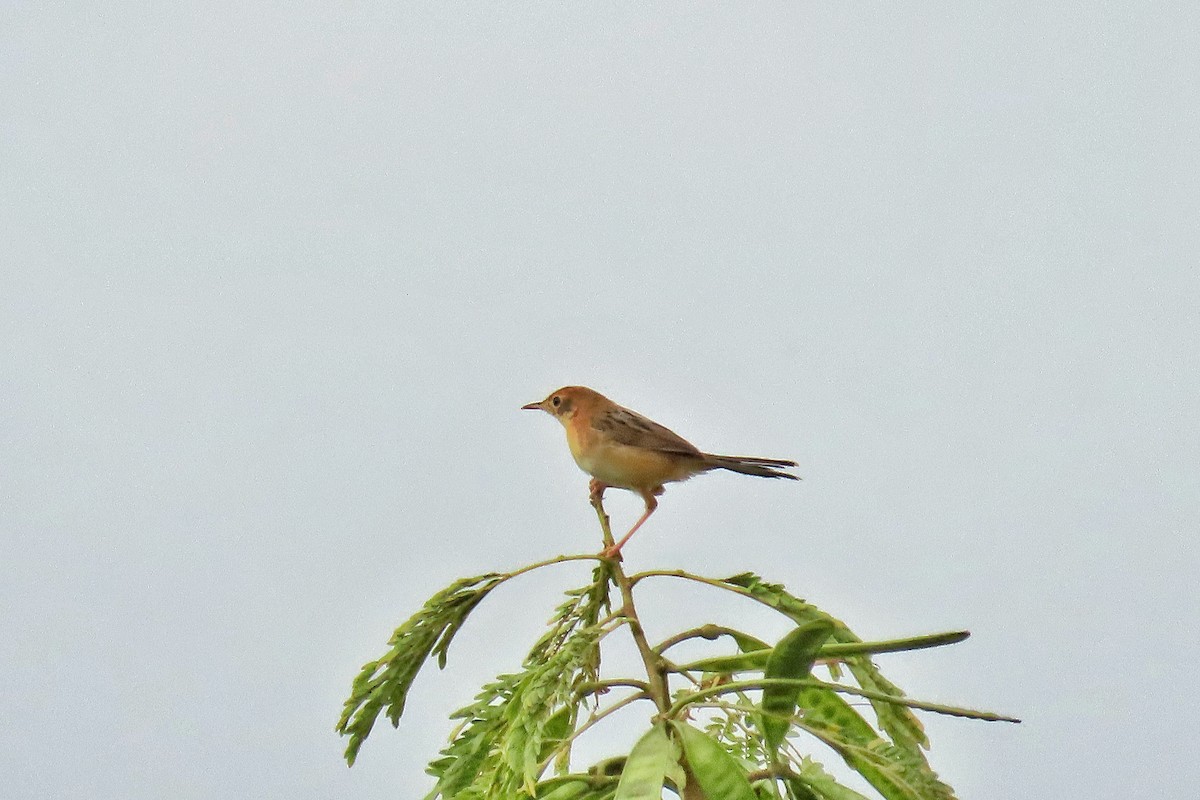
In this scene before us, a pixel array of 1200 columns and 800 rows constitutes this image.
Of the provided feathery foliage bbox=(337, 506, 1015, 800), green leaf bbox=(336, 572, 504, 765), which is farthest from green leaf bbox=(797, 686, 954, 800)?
green leaf bbox=(336, 572, 504, 765)

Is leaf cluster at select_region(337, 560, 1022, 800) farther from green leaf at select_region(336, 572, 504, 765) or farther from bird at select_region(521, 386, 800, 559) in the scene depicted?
bird at select_region(521, 386, 800, 559)

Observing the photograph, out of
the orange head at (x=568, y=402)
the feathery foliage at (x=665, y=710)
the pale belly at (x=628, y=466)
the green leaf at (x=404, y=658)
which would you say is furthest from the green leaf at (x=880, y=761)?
the orange head at (x=568, y=402)

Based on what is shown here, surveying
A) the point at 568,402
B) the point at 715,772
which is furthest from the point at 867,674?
the point at 568,402

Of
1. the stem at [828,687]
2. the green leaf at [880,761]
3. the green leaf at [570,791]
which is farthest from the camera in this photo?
the green leaf at [880,761]

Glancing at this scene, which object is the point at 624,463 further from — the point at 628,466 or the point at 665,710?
the point at 665,710

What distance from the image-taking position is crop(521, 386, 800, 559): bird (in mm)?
4191

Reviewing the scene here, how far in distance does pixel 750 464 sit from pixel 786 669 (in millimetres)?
1570

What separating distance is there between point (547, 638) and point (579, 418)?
1436 millimetres

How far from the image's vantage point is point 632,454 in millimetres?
4223

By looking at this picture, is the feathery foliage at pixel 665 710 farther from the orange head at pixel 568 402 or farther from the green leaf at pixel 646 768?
the orange head at pixel 568 402

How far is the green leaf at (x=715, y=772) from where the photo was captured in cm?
251

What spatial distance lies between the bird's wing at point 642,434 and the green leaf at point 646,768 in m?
1.71

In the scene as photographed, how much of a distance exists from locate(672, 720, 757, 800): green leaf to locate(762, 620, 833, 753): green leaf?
5.9 inches

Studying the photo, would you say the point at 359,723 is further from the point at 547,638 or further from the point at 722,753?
the point at 722,753
